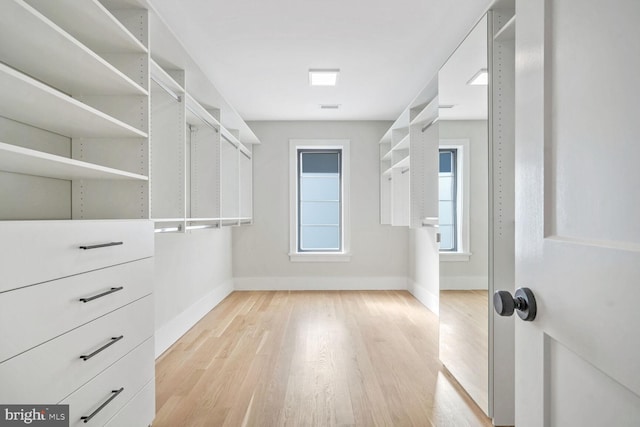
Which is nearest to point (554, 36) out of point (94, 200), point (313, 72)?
point (94, 200)

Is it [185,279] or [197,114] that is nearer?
[197,114]

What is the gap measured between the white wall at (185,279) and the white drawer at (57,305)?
1.42 metres

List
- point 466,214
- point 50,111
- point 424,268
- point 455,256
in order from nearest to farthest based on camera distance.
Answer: point 50,111 → point 466,214 → point 455,256 → point 424,268

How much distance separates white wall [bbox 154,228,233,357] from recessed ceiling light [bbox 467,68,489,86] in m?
2.46

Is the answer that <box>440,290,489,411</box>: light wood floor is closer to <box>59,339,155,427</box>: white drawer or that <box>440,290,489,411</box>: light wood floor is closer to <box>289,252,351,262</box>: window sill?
<box>59,339,155,427</box>: white drawer

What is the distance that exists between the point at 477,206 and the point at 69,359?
189 centimetres

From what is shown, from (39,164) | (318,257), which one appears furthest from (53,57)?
(318,257)

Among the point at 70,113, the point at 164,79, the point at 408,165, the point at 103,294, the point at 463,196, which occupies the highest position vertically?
the point at 164,79

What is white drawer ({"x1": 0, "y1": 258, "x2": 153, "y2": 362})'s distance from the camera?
3.35ft

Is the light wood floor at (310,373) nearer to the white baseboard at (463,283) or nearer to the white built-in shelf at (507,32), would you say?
the white baseboard at (463,283)

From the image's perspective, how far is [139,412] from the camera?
1720 millimetres

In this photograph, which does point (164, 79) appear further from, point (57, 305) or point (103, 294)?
point (57, 305)

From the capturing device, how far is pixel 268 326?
12.0ft

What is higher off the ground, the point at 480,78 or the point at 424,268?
the point at 480,78
